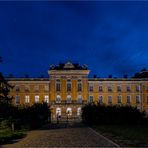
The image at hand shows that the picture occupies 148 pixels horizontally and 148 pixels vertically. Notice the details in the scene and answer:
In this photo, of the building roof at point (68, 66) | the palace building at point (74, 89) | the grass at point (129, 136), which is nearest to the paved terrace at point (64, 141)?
the grass at point (129, 136)

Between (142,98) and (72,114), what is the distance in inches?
767

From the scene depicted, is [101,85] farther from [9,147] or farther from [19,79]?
[9,147]

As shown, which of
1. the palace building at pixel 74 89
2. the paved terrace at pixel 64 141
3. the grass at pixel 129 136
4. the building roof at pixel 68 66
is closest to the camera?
the paved terrace at pixel 64 141

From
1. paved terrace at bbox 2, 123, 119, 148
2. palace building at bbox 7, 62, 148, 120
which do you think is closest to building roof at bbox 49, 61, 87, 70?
palace building at bbox 7, 62, 148, 120

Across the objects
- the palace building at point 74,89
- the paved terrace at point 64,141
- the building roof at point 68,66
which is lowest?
the paved terrace at point 64,141

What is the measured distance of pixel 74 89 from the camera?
101 m

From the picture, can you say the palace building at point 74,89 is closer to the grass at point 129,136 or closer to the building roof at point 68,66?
the building roof at point 68,66

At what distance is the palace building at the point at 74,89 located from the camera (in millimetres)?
100438

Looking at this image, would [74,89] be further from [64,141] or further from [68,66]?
Result: [64,141]

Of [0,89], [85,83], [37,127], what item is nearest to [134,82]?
[85,83]

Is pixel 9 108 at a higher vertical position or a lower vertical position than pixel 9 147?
higher

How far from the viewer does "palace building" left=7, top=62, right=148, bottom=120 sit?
100m

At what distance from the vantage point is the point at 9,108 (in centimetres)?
3653

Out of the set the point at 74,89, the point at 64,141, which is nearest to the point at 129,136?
the point at 64,141
